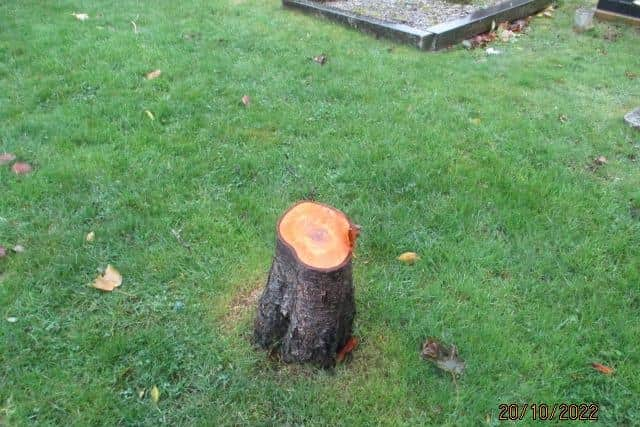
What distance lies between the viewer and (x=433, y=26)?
6.45 metres

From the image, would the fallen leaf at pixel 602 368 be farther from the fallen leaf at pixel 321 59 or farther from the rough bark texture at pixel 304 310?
the fallen leaf at pixel 321 59

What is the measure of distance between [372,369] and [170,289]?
47.8 inches

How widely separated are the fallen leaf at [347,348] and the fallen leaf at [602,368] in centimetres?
116

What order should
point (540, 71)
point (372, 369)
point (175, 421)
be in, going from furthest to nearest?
Answer: point (540, 71)
point (372, 369)
point (175, 421)

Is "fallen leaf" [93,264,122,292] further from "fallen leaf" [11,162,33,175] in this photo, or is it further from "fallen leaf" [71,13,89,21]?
"fallen leaf" [71,13,89,21]

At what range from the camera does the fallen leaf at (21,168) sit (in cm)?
391

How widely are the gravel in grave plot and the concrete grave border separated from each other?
322mm

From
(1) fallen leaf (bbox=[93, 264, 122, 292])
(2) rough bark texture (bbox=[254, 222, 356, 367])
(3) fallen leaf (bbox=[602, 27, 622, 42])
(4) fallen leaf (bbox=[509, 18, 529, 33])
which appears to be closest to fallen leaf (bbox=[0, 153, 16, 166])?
(1) fallen leaf (bbox=[93, 264, 122, 292])

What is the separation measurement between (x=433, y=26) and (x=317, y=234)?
15.8ft

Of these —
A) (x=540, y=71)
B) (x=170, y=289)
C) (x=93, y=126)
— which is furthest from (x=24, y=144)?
(x=540, y=71)

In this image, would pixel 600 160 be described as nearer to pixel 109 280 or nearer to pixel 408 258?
pixel 408 258

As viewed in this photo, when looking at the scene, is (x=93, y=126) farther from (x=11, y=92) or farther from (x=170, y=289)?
(x=170, y=289)

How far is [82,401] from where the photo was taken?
2461mm

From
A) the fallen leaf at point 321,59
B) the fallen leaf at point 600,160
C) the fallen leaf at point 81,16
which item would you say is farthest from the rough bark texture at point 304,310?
the fallen leaf at point 81,16
